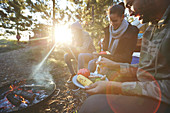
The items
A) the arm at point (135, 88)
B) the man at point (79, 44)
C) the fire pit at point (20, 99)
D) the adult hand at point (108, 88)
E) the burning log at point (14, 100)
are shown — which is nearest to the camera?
the arm at point (135, 88)

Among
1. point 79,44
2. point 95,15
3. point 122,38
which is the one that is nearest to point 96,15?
point 95,15

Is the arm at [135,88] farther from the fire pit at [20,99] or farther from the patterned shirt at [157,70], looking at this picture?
the fire pit at [20,99]

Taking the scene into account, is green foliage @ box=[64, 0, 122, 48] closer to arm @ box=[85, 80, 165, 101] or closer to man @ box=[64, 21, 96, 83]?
man @ box=[64, 21, 96, 83]

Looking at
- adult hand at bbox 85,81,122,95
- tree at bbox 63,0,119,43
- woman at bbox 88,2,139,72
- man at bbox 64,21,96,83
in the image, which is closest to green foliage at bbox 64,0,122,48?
tree at bbox 63,0,119,43

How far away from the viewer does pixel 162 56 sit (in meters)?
0.83

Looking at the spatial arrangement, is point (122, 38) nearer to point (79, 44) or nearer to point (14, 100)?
point (79, 44)

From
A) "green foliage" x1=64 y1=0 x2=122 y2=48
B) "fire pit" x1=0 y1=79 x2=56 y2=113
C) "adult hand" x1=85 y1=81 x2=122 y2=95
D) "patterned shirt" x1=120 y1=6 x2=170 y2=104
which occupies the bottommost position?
"fire pit" x1=0 y1=79 x2=56 y2=113

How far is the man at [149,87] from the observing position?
2.55 ft

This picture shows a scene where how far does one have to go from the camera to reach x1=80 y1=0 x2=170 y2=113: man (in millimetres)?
776

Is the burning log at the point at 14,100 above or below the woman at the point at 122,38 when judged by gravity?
below

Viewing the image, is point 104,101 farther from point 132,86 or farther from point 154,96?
point 154,96

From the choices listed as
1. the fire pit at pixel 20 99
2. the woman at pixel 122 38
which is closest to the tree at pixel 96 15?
the woman at pixel 122 38

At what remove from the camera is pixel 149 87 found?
828 mm

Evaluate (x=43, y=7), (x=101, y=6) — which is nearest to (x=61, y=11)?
(x=43, y=7)
